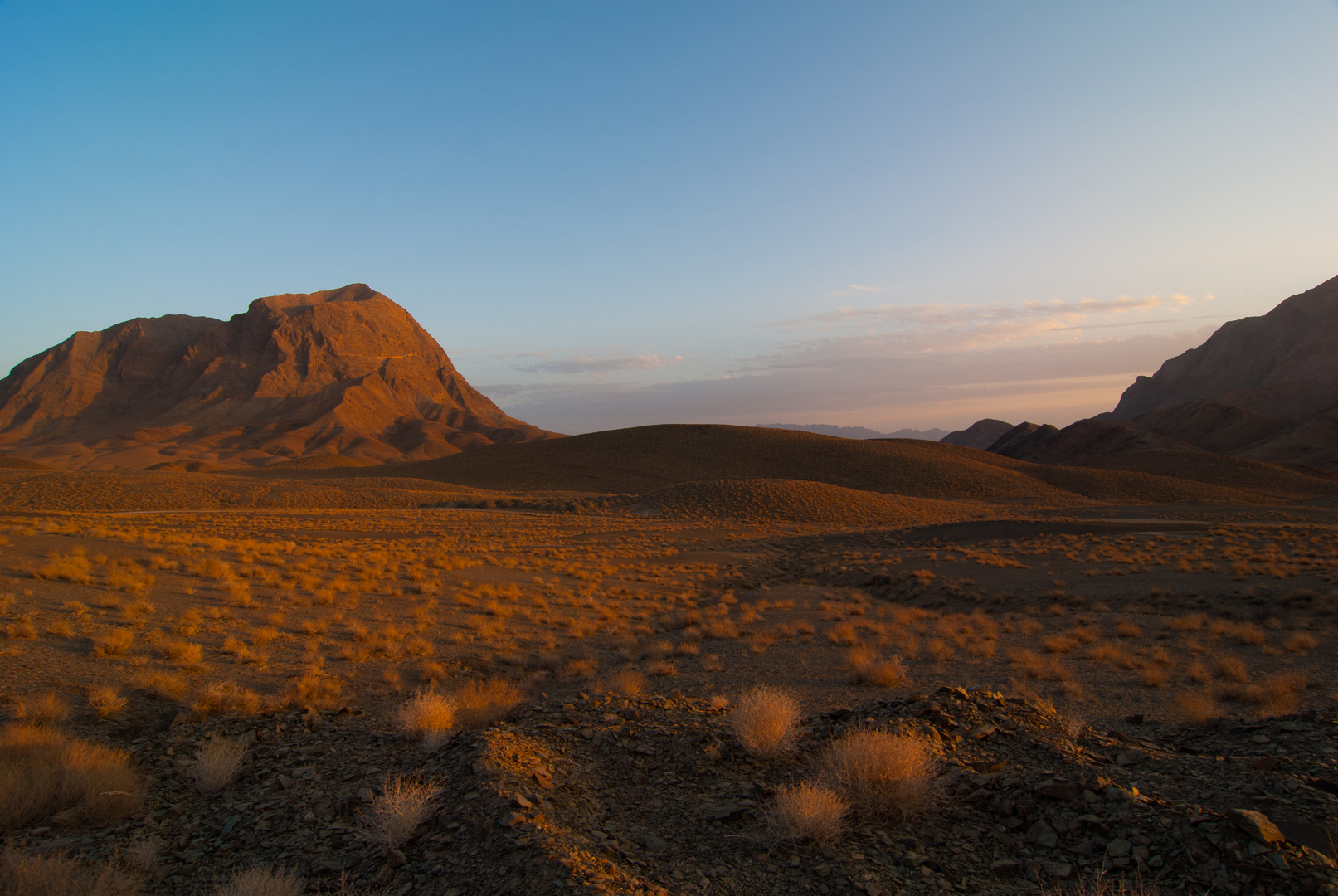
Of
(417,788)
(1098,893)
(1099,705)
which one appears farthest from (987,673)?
(417,788)

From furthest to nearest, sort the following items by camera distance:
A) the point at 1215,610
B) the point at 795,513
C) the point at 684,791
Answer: the point at 795,513 < the point at 1215,610 < the point at 684,791

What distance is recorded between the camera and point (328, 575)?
1725 centimetres

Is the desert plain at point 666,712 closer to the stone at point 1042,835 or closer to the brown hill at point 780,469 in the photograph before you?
the stone at point 1042,835

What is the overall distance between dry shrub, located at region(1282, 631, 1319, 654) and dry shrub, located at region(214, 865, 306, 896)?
14.7m

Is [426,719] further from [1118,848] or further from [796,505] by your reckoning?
[796,505]

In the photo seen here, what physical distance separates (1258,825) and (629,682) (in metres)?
6.86

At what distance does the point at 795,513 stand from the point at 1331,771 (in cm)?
4674

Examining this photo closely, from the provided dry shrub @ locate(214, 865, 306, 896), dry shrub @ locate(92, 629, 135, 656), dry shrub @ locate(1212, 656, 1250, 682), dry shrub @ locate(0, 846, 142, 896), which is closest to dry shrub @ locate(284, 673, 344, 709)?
dry shrub @ locate(92, 629, 135, 656)

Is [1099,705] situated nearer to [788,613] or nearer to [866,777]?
[866,777]

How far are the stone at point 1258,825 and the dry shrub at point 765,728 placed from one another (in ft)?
10.1

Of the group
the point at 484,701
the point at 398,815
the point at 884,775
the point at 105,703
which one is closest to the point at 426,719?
the point at 484,701

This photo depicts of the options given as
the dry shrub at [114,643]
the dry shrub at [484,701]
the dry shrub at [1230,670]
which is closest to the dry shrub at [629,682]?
the dry shrub at [484,701]

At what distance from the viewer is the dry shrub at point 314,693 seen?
804cm

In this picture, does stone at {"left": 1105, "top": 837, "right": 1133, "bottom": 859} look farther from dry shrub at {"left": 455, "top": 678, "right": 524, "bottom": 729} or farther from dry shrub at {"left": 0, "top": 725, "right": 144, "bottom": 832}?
dry shrub at {"left": 0, "top": 725, "right": 144, "bottom": 832}
